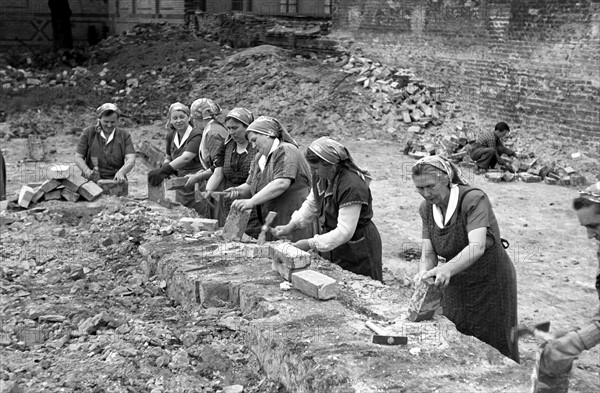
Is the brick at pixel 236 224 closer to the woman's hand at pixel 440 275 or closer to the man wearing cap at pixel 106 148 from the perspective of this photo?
the woman's hand at pixel 440 275

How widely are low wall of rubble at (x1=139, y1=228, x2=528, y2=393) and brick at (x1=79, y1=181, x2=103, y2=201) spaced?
2881 millimetres

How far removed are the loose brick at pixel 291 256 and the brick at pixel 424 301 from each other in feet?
3.21

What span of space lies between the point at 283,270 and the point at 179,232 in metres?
1.90

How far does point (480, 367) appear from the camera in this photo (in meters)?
4.26

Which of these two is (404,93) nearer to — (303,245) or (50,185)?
(50,185)

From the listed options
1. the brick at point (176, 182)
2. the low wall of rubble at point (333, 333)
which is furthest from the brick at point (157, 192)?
the low wall of rubble at point (333, 333)

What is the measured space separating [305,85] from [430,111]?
3.01 m

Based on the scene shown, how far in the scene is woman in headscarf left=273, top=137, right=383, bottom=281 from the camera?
18.6 ft

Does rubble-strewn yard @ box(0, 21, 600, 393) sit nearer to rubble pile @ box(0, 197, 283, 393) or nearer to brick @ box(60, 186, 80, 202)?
rubble pile @ box(0, 197, 283, 393)

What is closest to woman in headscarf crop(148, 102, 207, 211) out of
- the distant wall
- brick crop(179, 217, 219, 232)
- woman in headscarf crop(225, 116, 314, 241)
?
brick crop(179, 217, 219, 232)

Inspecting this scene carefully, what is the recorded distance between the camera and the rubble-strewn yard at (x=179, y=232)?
4793 millimetres

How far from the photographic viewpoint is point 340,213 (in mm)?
5758

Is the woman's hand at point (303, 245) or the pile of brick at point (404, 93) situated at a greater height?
the pile of brick at point (404, 93)

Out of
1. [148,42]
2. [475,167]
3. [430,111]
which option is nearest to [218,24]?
[148,42]
